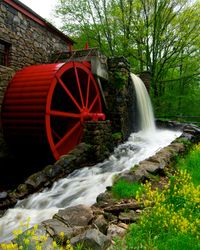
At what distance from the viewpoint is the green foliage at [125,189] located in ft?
12.2

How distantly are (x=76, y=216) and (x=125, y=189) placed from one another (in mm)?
978

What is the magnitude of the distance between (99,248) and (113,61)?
878 centimetres

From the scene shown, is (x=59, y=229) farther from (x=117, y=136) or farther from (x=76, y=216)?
(x=117, y=136)

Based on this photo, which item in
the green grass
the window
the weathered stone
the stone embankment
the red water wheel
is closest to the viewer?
the green grass

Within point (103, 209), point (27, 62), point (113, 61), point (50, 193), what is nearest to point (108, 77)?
point (113, 61)

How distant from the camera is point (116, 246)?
7.79ft

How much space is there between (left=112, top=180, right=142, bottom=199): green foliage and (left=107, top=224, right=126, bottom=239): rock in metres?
0.84

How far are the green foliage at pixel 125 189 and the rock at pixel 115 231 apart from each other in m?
0.84

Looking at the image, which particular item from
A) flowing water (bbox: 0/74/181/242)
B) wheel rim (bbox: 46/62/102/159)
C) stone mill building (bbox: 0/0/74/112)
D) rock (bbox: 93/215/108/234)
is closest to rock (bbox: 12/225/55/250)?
rock (bbox: 93/215/108/234)

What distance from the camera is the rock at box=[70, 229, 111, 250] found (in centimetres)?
234

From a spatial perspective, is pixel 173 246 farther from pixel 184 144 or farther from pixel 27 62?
pixel 27 62

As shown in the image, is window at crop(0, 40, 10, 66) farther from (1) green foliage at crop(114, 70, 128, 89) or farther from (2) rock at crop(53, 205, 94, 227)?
(2) rock at crop(53, 205, 94, 227)

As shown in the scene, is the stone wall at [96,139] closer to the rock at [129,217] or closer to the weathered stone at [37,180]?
the weathered stone at [37,180]

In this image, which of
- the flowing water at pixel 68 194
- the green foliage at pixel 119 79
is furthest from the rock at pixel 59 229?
the green foliage at pixel 119 79
